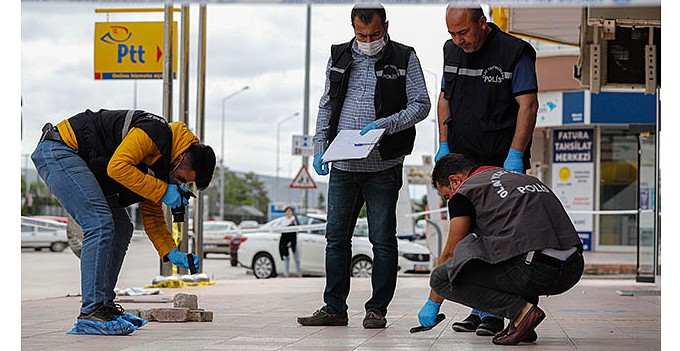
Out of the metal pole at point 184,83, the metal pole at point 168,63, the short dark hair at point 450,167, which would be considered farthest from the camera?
the metal pole at point 184,83

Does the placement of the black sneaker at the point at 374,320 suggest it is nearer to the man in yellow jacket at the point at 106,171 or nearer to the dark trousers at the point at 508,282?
the dark trousers at the point at 508,282

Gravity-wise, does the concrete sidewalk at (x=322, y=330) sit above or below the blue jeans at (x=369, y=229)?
below

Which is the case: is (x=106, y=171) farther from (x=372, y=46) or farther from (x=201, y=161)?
(x=372, y=46)

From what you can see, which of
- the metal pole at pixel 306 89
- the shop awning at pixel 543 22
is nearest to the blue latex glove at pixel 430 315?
the shop awning at pixel 543 22

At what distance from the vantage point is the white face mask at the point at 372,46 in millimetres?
6336

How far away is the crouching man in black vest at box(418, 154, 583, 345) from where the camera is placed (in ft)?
16.5

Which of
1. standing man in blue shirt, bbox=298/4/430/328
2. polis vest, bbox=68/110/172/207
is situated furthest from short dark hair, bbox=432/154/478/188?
polis vest, bbox=68/110/172/207

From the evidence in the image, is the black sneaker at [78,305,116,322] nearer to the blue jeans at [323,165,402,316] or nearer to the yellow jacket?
the yellow jacket

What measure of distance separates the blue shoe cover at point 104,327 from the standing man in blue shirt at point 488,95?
6.31 ft

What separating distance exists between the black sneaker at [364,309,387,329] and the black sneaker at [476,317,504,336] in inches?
25.0

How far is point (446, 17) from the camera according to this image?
5848mm
